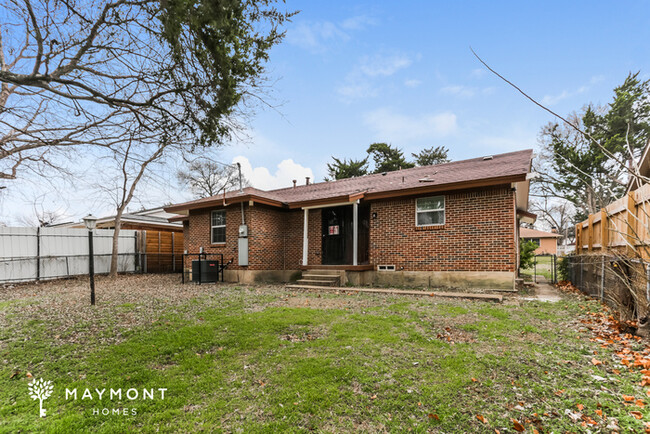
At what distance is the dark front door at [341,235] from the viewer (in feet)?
37.9

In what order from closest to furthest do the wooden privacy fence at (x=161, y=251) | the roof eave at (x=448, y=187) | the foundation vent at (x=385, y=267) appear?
the roof eave at (x=448, y=187), the foundation vent at (x=385, y=267), the wooden privacy fence at (x=161, y=251)

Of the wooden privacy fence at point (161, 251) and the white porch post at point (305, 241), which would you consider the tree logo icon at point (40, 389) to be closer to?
the white porch post at point (305, 241)

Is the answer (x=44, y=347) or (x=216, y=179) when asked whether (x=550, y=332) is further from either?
(x=216, y=179)

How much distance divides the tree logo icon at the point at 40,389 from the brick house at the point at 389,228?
25.8ft

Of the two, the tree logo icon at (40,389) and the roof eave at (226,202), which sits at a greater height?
the roof eave at (226,202)

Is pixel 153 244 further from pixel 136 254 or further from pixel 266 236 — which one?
pixel 266 236

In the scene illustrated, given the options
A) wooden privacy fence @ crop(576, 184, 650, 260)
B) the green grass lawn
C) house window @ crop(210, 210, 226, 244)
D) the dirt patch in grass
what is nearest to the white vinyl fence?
the dirt patch in grass

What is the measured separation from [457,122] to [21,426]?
1667cm

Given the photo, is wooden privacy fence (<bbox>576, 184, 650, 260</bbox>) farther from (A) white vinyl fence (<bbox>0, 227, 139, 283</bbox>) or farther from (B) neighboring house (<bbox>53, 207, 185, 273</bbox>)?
(B) neighboring house (<bbox>53, 207, 185, 273</bbox>)

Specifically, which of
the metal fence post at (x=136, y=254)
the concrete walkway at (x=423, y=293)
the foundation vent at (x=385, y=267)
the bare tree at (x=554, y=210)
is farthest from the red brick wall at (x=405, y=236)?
the bare tree at (x=554, y=210)

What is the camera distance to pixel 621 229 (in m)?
6.89

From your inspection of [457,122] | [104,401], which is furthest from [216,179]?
[104,401]

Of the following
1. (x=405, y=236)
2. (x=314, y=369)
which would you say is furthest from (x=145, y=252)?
(x=314, y=369)

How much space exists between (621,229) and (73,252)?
1817 centimetres
